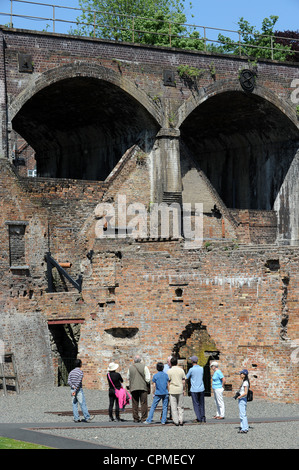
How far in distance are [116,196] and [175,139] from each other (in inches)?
113

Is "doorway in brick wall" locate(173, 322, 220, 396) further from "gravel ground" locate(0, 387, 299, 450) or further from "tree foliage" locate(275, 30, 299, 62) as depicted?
"tree foliage" locate(275, 30, 299, 62)

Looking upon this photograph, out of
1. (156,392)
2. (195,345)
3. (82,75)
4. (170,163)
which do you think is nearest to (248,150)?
(170,163)

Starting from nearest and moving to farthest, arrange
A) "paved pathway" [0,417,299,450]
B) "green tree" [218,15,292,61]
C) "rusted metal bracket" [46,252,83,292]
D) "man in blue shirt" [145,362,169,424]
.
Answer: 1. "paved pathway" [0,417,299,450]
2. "man in blue shirt" [145,362,169,424]
3. "rusted metal bracket" [46,252,83,292]
4. "green tree" [218,15,292,61]

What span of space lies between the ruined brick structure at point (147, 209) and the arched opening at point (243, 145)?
0.05 metres

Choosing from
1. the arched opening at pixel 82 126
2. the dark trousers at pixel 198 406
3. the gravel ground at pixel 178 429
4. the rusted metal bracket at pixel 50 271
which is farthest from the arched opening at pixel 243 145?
the dark trousers at pixel 198 406

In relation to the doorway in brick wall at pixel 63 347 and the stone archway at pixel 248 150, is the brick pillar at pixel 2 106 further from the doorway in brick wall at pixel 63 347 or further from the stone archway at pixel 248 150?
the stone archway at pixel 248 150

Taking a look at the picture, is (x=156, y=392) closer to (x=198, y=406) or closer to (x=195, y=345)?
(x=198, y=406)

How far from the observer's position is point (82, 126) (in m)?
35.9

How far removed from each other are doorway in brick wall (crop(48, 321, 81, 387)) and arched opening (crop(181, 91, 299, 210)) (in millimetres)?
9736

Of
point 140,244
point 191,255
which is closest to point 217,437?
point 191,255

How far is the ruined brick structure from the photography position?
1029 inches

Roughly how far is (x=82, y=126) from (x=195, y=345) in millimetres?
11898

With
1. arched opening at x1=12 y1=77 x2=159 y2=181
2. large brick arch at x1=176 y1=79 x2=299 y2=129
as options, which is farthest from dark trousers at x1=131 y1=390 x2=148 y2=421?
large brick arch at x1=176 y1=79 x2=299 y2=129
